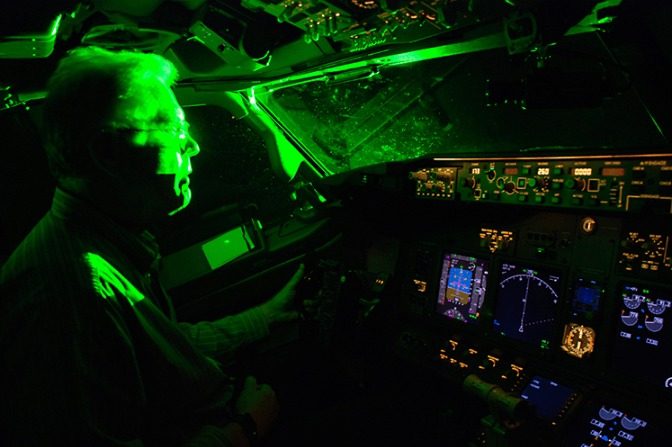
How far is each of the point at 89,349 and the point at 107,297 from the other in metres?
0.12

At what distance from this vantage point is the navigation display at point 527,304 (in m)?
1.85

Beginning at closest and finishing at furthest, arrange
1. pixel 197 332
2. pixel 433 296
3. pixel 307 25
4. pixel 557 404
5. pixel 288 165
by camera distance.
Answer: pixel 307 25 < pixel 557 404 < pixel 197 332 < pixel 433 296 < pixel 288 165

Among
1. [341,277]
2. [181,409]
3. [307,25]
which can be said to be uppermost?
[307,25]

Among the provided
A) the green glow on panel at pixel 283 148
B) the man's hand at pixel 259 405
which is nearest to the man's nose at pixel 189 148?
the man's hand at pixel 259 405

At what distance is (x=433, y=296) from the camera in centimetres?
229

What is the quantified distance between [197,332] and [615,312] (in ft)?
5.47

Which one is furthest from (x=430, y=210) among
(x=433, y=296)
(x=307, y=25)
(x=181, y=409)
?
(x=181, y=409)

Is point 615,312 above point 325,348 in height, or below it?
above

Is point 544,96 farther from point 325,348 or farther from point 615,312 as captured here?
point 325,348

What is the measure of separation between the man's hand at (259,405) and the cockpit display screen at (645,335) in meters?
1.29

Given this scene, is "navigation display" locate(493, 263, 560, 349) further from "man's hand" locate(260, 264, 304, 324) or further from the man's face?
the man's face

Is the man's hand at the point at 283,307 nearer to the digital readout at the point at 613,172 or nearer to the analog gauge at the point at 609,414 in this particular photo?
the analog gauge at the point at 609,414

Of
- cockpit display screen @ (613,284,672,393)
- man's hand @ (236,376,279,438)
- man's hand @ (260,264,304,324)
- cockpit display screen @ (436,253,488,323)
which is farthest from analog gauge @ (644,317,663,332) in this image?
man's hand @ (260,264,304,324)

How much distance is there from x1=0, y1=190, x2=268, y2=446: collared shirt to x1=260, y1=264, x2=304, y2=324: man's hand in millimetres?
857
